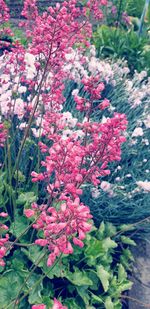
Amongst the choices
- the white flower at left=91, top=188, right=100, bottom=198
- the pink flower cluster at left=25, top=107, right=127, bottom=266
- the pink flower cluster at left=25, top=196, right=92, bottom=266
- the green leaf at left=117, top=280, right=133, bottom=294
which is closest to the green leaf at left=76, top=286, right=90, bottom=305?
the green leaf at left=117, top=280, right=133, bottom=294

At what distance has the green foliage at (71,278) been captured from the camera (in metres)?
2.27

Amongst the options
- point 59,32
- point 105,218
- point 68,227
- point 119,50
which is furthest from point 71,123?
point 119,50

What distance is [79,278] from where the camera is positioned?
2.44m

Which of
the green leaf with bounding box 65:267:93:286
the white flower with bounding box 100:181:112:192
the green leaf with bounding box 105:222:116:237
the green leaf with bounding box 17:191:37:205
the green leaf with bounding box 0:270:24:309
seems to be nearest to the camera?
the green leaf with bounding box 0:270:24:309

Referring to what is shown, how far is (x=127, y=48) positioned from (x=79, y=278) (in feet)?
10.9

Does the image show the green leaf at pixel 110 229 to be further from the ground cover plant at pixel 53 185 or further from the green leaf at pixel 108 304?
the green leaf at pixel 108 304

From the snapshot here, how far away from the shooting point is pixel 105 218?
3.10 meters

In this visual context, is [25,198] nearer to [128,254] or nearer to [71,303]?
[71,303]

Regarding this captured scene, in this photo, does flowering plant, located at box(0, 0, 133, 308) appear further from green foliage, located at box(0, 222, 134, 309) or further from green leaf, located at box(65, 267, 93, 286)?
green leaf, located at box(65, 267, 93, 286)

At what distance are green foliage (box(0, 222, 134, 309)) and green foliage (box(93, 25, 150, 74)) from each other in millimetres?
2772

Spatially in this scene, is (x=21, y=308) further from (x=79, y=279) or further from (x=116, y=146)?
(x=116, y=146)

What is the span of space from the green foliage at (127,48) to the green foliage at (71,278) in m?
2.77

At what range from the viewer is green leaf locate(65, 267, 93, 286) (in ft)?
7.90

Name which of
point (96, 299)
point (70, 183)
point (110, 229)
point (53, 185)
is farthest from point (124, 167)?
point (70, 183)
